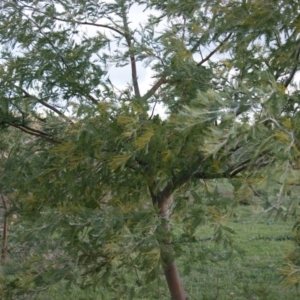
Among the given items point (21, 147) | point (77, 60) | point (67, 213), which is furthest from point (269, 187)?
point (21, 147)

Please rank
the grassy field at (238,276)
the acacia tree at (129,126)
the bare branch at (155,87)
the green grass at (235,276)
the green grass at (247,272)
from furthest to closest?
the green grass at (247,272) → the grassy field at (238,276) → the green grass at (235,276) → the bare branch at (155,87) → the acacia tree at (129,126)

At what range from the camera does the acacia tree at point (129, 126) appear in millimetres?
2986

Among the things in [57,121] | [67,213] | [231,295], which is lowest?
[231,295]

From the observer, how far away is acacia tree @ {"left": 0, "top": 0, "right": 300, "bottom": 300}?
9.80 feet

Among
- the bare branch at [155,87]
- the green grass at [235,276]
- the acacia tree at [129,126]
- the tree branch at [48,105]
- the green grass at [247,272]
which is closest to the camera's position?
the acacia tree at [129,126]

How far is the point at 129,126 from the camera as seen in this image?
300cm

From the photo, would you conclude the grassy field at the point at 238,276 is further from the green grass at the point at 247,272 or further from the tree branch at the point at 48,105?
the tree branch at the point at 48,105

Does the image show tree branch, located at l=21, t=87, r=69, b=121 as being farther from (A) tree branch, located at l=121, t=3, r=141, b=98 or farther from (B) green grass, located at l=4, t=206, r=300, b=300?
(B) green grass, located at l=4, t=206, r=300, b=300

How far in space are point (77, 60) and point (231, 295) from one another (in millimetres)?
4028

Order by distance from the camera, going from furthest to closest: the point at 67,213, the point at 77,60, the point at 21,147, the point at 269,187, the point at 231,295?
1. the point at 231,295
2. the point at 21,147
3. the point at 77,60
4. the point at 67,213
5. the point at 269,187

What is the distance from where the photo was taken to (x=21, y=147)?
4758mm

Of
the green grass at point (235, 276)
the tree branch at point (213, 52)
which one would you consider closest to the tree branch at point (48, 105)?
the tree branch at point (213, 52)

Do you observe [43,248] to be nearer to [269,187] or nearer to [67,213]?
[67,213]

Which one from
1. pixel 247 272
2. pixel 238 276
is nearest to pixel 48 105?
pixel 238 276
